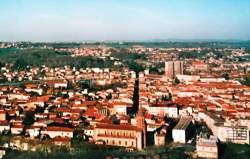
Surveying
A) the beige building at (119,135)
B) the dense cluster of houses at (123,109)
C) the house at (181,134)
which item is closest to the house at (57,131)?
the dense cluster of houses at (123,109)

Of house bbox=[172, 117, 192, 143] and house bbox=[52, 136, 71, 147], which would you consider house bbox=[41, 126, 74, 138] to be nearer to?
house bbox=[52, 136, 71, 147]

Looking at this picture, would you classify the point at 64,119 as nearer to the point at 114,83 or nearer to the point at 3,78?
the point at 114,83

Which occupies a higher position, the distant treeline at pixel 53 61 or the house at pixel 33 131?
the distant treeline at pixel 53 61

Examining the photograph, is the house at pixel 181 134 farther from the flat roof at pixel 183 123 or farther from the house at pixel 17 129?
the house at pixel 17 129

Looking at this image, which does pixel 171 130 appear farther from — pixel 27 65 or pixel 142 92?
pixel 27 65

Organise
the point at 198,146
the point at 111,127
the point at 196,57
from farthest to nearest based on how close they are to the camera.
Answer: the point at 196,57 < the point at 111,127 < the point at 198,146

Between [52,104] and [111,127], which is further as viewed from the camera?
[52,104]

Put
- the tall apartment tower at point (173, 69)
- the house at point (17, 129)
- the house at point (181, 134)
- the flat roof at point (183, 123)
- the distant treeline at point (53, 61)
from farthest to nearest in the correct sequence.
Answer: the distant treeline at point (53, 61)
the tall apartment tower at point (173, 69)
the house at point (17, 129)
the flat roof at point (183, 123)
the house at point (181, 134)

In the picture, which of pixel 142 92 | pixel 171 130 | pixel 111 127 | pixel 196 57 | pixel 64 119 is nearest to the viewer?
pixel 111 127

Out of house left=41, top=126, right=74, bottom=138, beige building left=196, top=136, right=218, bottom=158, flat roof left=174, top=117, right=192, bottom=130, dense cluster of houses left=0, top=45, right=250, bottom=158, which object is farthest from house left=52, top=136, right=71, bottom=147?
beige building left=196, top=136, right=218, bottom=158

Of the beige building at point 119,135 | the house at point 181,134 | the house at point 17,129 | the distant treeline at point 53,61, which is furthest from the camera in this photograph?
the distant treeline at point 53,61

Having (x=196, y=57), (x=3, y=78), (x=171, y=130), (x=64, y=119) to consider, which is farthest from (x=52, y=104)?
(x=196, y=57)
